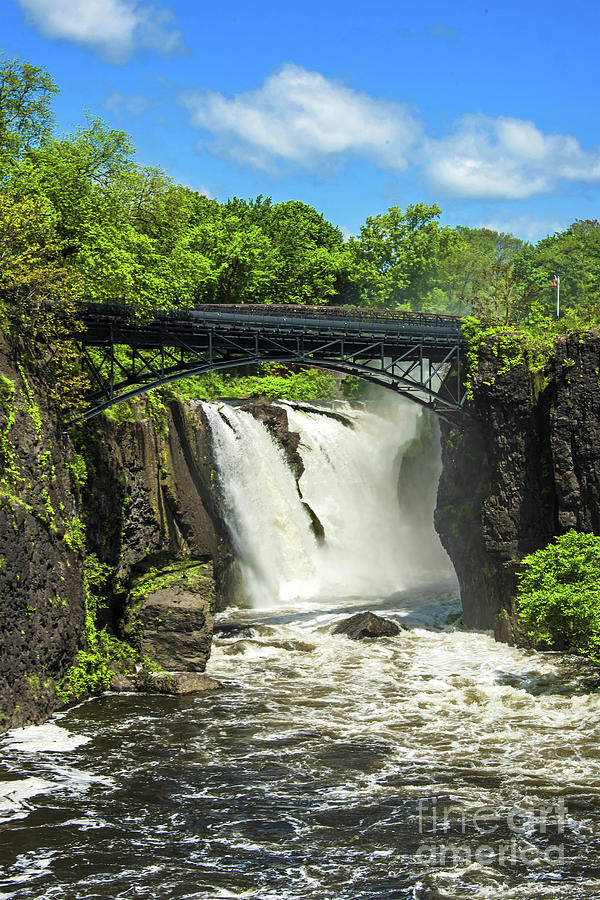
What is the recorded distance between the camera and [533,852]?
1638cm

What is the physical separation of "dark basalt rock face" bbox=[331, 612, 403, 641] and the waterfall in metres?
6.98

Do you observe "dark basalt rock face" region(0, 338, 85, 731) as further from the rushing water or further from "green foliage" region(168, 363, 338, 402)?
"green foliage" region(168, 363, 338, 402)

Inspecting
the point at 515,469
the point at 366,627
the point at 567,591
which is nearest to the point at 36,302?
the point at 366,627

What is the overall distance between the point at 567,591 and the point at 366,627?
828cm

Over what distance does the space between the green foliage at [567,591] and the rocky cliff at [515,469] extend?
78.2 inches

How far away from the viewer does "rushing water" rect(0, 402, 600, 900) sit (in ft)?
51.3

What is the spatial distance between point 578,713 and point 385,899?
11360 millimetres

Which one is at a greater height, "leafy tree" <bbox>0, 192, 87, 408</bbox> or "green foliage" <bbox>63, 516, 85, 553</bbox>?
"leafy tree" <bbox>0, 192, 87, 408</bbox>

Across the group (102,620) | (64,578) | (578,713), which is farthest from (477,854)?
(102,620)

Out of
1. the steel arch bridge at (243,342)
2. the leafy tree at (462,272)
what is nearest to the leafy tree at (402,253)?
the leafy tree at (462,272)

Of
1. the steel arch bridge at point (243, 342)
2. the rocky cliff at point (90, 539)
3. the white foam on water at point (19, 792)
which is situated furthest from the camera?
the steel arch bridge at point (243, 342)

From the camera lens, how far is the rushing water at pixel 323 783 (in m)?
15.6

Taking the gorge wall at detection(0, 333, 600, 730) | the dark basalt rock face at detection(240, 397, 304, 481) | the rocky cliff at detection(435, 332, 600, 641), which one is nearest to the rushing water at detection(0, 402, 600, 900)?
the gorge wall at detection(0, 333, 600, 730)

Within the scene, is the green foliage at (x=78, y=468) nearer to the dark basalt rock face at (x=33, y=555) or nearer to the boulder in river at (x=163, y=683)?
the dark basalt rock face at (x=33, y=555)
